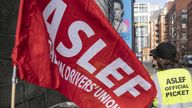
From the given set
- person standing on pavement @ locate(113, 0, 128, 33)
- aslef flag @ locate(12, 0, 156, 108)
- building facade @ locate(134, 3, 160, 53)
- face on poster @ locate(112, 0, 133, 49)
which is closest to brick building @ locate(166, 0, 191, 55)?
building facade @ locate(134, 3, 160, 53)

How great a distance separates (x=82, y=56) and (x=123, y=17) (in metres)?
18.7

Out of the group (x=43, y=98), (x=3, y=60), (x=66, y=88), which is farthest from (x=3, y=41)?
(x=66, y=88)

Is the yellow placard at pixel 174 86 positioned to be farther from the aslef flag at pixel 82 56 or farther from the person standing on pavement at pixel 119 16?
the person standing on pavement at pixel 119 16

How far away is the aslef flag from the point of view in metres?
4.09

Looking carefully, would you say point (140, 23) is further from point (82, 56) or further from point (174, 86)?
point (82, 56)

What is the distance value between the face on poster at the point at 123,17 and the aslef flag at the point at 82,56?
58.0ft

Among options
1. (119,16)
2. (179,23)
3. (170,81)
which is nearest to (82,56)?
(170,81)

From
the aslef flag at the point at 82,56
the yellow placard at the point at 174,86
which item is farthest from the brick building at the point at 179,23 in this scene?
the aslef flag at the point at 82,56

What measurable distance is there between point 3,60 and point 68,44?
8.42 ft

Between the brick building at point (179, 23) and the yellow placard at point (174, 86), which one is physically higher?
the yellow placard at point (174, 86)

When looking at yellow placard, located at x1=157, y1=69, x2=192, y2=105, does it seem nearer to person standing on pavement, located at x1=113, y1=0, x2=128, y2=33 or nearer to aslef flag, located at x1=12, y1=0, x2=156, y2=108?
aslef flag, located at x1=12, y1=0, x2=156, y2=108

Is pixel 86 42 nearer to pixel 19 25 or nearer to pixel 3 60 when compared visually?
pixel 19 25

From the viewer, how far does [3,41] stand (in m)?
6.66

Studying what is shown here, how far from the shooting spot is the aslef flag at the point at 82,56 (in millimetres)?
4094
